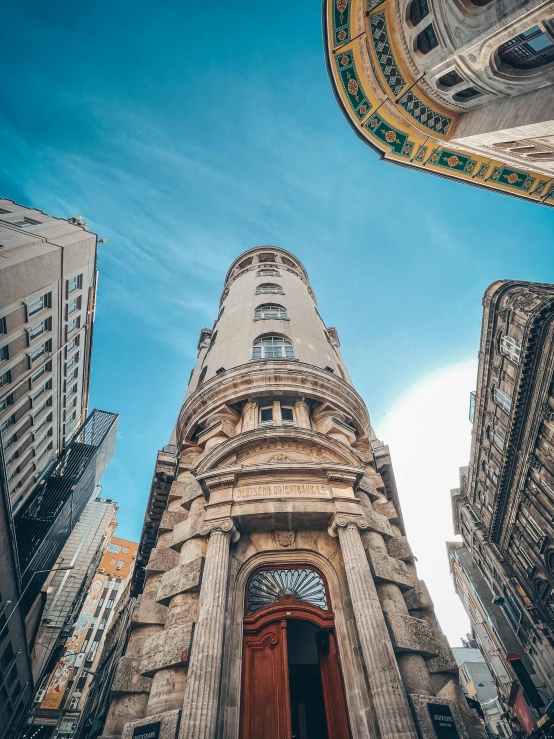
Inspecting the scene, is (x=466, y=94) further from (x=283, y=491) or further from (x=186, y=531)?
(x=186, y=531)

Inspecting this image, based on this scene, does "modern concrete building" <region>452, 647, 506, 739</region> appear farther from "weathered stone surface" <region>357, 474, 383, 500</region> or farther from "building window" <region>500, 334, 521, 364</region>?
"weathered stone surface" <region>357, 474, 383, 500</region>

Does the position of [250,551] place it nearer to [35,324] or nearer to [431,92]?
[431,92]

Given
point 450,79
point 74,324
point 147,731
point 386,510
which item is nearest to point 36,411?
point 74,324

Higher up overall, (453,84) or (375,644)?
(453,84)

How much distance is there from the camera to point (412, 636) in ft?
29.3

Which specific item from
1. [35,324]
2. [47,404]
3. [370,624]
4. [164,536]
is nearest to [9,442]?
[47,404]

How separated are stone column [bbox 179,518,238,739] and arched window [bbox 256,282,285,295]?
18935 mm

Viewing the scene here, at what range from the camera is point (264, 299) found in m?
25.2

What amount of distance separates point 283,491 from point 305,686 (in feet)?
17.1

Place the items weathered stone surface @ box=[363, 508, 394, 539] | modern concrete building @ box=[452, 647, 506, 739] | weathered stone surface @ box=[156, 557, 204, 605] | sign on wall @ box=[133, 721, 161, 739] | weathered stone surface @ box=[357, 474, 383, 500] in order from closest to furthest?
1. sign on wall @ box=[133, 721, 161, 739]
2. weathered stone surface @ box=[156, 557, 204, 605]
3. weathered stone surface @ box=[363, 508, 394, 539]
4. weathered stone surface @ box=[357, 474, 383, 500]
5. modern concrete building @ box=[452, 647, 506, 739]

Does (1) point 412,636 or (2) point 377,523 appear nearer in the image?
(1) point 412,636

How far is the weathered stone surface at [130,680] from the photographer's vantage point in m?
8.73

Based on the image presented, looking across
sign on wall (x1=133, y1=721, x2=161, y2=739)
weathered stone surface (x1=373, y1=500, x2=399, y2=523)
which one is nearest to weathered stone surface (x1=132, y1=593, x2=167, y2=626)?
sign on wall (x1=133, y1=721, x2=161, y2=739)

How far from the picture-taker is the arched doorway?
8367mm
